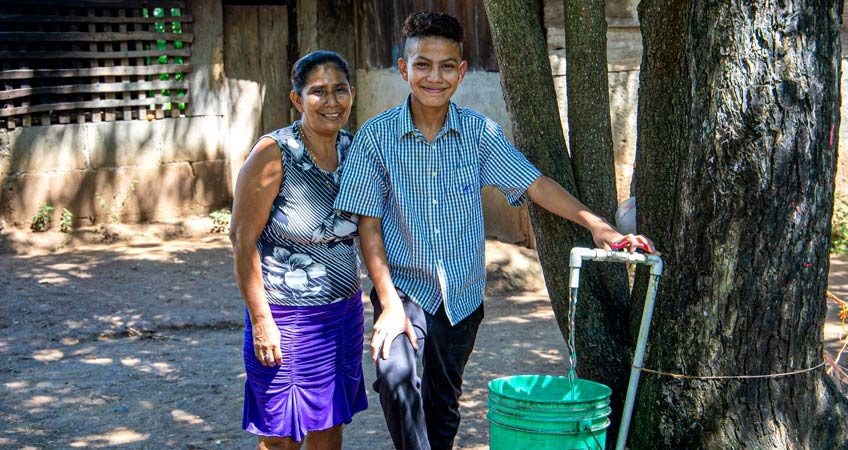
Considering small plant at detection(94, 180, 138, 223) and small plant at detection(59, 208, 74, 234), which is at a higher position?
small plant at detection(94, 180, 138, 223)

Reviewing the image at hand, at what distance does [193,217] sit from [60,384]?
4658 mm

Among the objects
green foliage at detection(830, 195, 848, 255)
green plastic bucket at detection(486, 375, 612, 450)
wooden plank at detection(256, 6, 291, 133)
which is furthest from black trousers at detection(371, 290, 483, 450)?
wooden plank at detection(256, 6, 291, 133)

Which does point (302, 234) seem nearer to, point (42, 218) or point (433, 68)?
point (433, 68)

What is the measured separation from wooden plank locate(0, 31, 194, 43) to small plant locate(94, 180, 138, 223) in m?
1.36

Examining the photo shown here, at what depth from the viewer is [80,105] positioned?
9273 mm

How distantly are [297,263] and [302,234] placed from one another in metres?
0.11

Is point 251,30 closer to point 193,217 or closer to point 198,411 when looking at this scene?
point 193,217

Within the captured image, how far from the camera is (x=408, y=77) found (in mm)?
3539

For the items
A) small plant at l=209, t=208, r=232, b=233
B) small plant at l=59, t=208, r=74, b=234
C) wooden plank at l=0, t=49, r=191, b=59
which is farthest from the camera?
small plant at l=209, t=208, r=232, b=233

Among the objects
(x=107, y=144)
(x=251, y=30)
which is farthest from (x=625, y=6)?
(x=107, y=144)

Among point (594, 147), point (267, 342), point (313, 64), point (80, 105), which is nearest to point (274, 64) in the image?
point (80, 105)

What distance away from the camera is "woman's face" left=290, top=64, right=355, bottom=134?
339cm

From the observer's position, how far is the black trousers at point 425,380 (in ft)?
10.9

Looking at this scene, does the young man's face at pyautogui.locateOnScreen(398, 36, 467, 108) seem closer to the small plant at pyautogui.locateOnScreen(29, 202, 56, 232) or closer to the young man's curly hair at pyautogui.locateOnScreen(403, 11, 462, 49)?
the young man's curly hair at pyautogui.locateOnScreen(403, 11, 462, 49)
